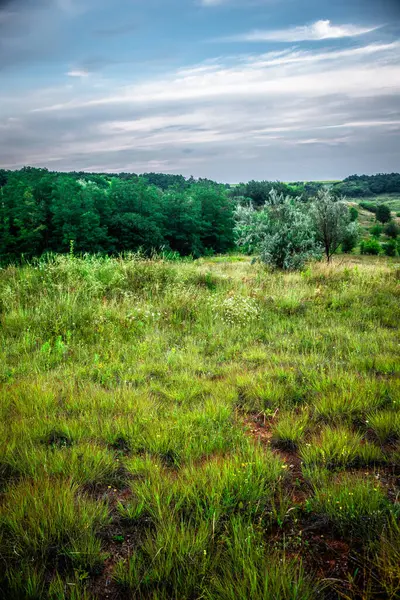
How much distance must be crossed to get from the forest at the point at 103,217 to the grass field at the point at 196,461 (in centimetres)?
3257

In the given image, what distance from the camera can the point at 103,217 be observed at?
55219 mm

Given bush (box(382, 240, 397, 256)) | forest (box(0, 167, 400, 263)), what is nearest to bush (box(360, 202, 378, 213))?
bush (box(382, 240, 397, 256))

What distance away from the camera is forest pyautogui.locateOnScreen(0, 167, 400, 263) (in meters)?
47.4

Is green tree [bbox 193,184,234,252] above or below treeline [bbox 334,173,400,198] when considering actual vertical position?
below

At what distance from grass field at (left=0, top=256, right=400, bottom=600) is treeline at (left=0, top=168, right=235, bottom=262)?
33.5 metres

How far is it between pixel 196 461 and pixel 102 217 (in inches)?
2211

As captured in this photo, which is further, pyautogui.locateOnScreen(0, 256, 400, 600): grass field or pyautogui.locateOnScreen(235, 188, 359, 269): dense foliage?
pyautogui.locateOnScreen(235, 188, 359, 269): dense foliage

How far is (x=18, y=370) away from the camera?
477 cm

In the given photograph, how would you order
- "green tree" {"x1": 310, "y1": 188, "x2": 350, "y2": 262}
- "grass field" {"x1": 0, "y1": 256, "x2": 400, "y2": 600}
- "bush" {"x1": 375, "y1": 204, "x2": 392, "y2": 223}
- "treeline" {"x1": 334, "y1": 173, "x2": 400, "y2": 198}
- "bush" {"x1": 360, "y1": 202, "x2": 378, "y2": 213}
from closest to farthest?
"grass field" {"x1": 0, "y1": 256, "x2": 400, "y2": 600} < "green tree" {"x1": 310, "y1": 188, "x2": 350, "y2": 262} < "bush" {"x1": 375, "y1": 204, "x2": 392, "y2": 223} < "bush" {"x1": 360, "y1": 202, "x2": 378, "y2": 213} < "treeline" {"x1": 334, "y1": 173, "x2": 400, "y2": 198}

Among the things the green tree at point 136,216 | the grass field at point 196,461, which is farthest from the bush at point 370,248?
the grass field at point 196,461

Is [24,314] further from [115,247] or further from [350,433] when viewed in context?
[115,247]

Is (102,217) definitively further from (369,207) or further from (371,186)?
(371,186)

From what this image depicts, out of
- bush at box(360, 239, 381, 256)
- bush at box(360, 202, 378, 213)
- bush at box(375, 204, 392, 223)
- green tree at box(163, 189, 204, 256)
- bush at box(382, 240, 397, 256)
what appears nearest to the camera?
green tree at box(163, 189, 204, 256)

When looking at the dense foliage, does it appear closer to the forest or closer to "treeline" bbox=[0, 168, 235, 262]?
the forest
